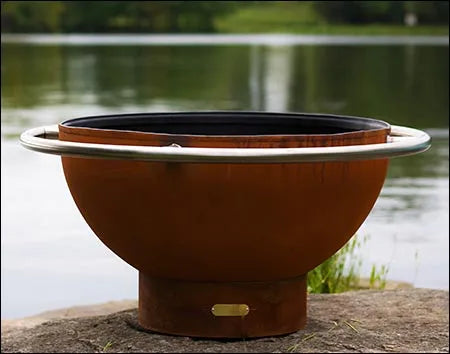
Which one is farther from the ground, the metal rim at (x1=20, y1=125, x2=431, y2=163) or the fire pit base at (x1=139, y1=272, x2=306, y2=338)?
the metal rim at (x1=20, y1=125, x2=431, y2=163)

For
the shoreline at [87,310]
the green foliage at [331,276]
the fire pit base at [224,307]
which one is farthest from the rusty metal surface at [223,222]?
the shoreline at [87,310]

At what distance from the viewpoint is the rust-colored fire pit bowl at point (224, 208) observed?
3.21m

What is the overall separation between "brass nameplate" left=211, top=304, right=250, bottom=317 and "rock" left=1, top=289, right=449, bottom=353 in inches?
3.8

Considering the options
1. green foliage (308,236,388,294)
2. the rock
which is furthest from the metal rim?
green foliage (308,236,388,294)

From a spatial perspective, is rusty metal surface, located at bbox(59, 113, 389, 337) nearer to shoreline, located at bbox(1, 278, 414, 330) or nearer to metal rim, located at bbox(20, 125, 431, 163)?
metal rim, located at bbox(20, 125, 431, 163)

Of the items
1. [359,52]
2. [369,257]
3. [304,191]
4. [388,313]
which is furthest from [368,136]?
[359,52]

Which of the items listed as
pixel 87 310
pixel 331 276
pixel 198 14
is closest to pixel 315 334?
pixel 331 276

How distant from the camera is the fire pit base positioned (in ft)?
11.5

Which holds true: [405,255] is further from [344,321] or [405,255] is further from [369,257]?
[344,321]

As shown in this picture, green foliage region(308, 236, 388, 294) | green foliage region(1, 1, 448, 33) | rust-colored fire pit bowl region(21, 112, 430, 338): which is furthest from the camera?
green foliage region(1, 1, 448, 33)

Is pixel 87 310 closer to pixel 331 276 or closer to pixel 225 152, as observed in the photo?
pixel 331 276

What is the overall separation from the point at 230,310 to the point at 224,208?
16.1 inches

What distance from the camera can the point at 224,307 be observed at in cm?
349

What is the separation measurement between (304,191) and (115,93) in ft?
48.2
